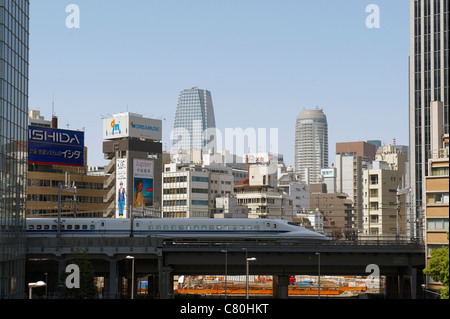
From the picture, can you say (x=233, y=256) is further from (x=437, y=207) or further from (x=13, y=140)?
(x=13, y=140)

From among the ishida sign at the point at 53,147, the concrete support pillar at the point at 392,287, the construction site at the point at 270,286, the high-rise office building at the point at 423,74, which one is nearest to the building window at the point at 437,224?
the concrete support pillar at the point at 392,287

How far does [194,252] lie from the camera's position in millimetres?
98812

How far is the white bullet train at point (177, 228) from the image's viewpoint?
112 m

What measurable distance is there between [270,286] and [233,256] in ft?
270

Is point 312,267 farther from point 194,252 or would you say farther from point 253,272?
point 194,252

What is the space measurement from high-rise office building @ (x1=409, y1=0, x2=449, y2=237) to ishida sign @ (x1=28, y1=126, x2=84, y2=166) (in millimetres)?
73464

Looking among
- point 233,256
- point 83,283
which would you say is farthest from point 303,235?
point 83,283

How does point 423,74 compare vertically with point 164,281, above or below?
above

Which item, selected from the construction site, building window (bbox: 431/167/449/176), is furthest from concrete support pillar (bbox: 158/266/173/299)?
the construction site

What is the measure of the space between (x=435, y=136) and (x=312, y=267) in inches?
2821

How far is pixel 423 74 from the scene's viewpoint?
584ft
